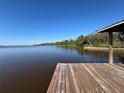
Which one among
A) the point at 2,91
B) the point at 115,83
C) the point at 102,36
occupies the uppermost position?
the point at 102,36

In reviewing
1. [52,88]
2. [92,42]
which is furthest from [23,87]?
[92,42]

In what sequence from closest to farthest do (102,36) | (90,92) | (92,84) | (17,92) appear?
(90,92) < (92,84) < (17,92) < (102,36)

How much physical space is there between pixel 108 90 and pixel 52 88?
4.93 feet

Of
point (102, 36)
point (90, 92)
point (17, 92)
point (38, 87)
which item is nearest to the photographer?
point (90, 92)

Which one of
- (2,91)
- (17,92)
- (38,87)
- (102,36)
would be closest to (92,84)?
(38,87)

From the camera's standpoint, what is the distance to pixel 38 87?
212 inches

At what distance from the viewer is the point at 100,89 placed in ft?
10.2

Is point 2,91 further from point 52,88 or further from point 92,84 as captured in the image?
point 92,84

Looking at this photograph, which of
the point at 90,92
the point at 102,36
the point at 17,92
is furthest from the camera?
the point at 102,36

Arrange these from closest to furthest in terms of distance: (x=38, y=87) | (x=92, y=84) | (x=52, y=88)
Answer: (x=52, y=88) → (x=92, y=84) → (x=38, y=87)

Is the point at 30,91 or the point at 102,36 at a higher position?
the point at 102,36

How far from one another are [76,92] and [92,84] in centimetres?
76

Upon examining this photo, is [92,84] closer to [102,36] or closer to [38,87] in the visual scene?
[38,87]

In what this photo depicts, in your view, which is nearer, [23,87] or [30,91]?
[30,91]
